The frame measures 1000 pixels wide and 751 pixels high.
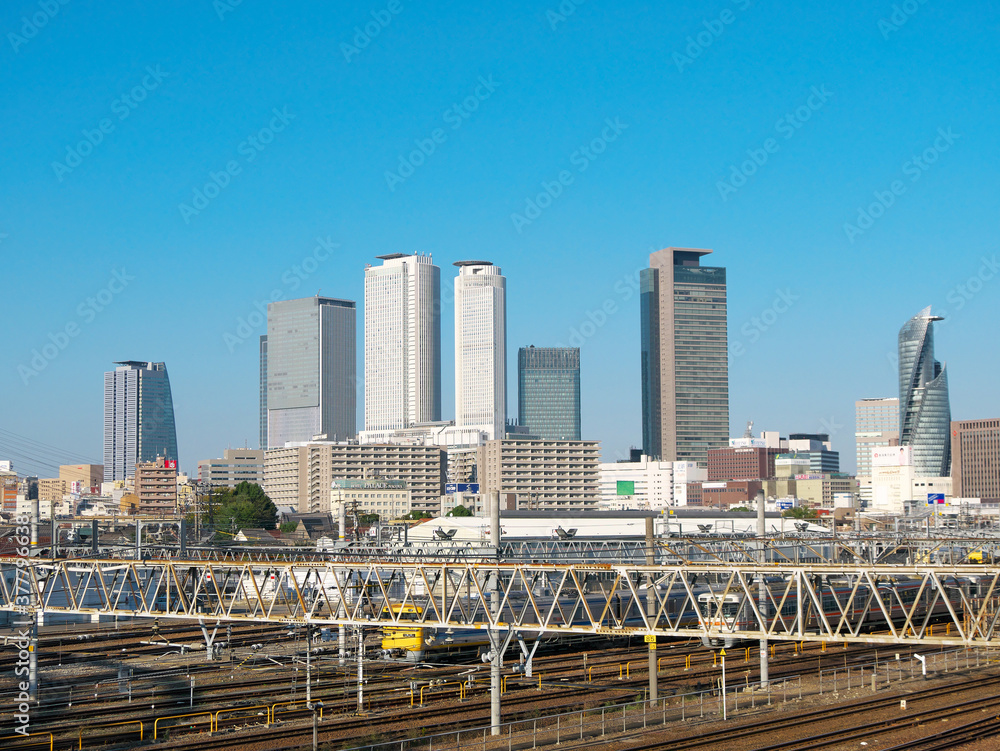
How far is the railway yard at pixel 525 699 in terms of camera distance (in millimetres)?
34688

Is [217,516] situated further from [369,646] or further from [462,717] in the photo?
[462,717]

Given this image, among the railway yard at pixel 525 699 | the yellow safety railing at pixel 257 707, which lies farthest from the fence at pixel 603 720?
A: the yellow safety railing at pixel 257 707

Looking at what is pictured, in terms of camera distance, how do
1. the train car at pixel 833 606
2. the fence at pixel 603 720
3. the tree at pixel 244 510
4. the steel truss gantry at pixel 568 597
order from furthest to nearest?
1. the tree at pixel 244 510
2. the train car at pixel 833 606
3. the fence at pixel 603 720
4. the steel truss gantry at pixel 568 597

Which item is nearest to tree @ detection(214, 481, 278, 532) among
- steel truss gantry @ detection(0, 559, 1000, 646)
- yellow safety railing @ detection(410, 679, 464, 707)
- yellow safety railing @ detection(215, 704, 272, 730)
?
steel truss gantry @ detection(0, 559, 1000, 646)

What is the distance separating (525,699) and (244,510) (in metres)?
135

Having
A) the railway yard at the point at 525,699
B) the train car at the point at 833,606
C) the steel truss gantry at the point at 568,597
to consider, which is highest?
the steel truss gantry at the point at 568,597

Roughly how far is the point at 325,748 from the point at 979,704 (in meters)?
23.4

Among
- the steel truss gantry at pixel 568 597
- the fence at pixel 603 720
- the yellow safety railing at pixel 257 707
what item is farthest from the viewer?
the yellow safety railing at pixel 257 707

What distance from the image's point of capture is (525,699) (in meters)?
41.3

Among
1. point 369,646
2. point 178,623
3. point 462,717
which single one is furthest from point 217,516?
point 462,717

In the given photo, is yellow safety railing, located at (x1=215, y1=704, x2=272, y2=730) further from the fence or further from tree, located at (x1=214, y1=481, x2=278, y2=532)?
tree, located at (x1=214, y1=481, x2=278, y2=532)

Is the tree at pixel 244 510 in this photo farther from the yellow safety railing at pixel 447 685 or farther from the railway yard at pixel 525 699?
the yellow safety railing at pixel 447 685

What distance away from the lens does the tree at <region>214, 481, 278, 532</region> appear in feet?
536

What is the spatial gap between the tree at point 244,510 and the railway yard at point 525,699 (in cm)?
10519
